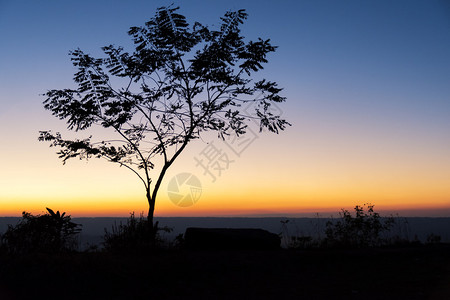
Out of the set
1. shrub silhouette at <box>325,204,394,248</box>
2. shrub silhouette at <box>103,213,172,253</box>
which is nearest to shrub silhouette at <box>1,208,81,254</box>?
shrub silhouette at <box>103,213,172,253</box>

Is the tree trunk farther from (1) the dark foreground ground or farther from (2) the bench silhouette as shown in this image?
(1) the dark foreground ground

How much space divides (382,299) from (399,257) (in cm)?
383

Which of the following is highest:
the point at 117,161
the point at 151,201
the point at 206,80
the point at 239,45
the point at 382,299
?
the point at 239,45

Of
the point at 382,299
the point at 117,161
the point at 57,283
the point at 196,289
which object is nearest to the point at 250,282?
the point at 196,289

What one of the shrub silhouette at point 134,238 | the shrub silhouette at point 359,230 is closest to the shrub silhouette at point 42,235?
the shrub silhouette at point 134,238

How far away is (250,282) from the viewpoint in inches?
316

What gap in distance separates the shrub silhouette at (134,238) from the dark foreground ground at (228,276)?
804 mm

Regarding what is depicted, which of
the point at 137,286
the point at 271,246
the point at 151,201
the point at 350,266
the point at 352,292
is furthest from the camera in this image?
the point at 151,201

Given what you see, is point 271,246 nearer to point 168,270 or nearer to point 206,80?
point 168,270

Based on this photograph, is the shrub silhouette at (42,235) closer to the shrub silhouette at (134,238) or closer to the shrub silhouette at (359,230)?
the shrub silhouette at (134,238)

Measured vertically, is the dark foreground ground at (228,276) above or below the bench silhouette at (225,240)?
below

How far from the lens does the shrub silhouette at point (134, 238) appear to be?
34.9 feet

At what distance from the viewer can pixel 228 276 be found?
333 inches

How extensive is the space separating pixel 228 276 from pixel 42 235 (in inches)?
246
